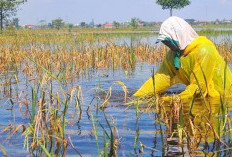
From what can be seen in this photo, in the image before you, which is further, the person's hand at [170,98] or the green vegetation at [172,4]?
the green vegetation at [172,4]

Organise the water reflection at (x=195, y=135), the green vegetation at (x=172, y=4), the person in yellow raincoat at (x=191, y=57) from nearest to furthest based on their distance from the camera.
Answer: the water reflection at (x=195, y=135)
the person in yellow raincoat at (x=191, y=57)
the green vegetation at (x=172, y=4)

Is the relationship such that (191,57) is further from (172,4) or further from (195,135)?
(172,4)

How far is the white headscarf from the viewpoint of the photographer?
21.0 feet

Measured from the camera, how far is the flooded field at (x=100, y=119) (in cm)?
428

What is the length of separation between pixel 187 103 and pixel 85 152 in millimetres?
2016

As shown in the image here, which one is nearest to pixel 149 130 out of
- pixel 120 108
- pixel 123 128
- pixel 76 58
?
pixel 123 128

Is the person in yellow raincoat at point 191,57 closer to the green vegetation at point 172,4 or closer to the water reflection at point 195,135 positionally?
the water reflection at point 195,135

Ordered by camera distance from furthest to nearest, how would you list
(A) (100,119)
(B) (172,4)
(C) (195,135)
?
(B) (172,4), (A) (100,119), (C) (195,135)

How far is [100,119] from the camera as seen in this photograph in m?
6.28

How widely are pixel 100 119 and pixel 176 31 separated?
1494mm

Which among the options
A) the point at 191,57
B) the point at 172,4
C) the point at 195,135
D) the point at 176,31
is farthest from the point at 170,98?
the point at 172,4

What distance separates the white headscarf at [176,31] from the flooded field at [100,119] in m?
0.86

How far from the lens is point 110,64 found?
1377cm

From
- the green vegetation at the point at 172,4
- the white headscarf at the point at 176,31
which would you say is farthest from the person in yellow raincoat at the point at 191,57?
the green vegetation at the point at 172,4
